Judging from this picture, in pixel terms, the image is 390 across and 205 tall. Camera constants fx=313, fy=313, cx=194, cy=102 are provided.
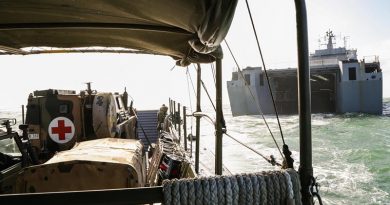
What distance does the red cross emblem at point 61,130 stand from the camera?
24.5 feet

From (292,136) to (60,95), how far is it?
794 inches

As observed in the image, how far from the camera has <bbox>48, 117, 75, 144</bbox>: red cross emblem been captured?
24.5 ft

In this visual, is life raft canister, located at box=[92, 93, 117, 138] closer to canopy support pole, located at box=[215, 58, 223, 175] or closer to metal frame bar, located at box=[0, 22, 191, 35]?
canopy support pole, located at box=[215, 58, 223, 175]

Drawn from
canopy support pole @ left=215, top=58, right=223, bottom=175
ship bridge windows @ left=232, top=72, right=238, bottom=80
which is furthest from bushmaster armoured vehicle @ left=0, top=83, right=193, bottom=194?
ship bridge windows @ left=232, top=72, right=238, bottom=80

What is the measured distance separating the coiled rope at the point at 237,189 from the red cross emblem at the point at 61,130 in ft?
21.8

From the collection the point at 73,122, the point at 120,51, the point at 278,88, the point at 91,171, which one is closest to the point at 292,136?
the point at 278,88

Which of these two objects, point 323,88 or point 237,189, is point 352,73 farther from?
point 237,189

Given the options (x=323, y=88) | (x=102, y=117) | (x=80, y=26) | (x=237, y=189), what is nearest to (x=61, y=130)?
(x=102, y=117)

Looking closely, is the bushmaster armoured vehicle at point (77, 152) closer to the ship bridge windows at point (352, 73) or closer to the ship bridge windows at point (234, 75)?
the ship bridge windows at point (234, 75)

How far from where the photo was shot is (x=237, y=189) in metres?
1.55

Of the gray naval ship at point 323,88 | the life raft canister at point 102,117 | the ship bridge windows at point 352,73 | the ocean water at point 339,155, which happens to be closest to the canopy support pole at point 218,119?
the ocean water at point 339,155

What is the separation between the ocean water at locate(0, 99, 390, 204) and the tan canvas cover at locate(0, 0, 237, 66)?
1765 mm

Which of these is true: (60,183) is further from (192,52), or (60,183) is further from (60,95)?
(60,95)

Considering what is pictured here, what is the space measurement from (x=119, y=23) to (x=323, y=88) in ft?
122
